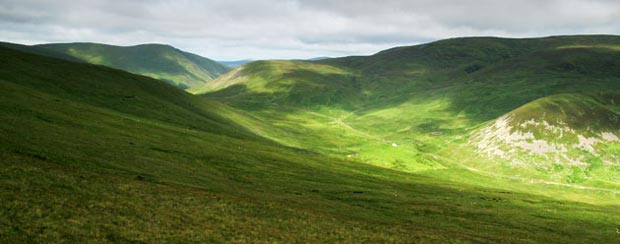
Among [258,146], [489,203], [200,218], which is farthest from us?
[258,146]

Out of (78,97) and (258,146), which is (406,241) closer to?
(258,146)

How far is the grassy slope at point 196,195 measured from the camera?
40.8 meters

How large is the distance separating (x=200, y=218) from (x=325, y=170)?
63129mm

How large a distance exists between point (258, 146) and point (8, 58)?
3451 inches

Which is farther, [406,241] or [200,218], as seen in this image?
[406,241]

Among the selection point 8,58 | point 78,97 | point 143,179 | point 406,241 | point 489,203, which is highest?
point 8,58

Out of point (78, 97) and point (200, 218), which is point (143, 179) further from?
point (78, 97)

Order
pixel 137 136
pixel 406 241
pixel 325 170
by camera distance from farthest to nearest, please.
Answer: pixel 325 170
pixel 137 136
pixel 406 241

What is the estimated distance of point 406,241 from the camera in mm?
49812

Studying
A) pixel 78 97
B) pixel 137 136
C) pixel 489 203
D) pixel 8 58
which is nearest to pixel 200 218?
pixel 137 136

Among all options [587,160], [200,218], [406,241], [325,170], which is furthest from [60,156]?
[587,160]

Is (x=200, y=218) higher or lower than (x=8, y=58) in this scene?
lower

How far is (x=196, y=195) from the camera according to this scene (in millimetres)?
53781

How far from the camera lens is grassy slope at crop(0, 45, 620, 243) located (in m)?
40.8
